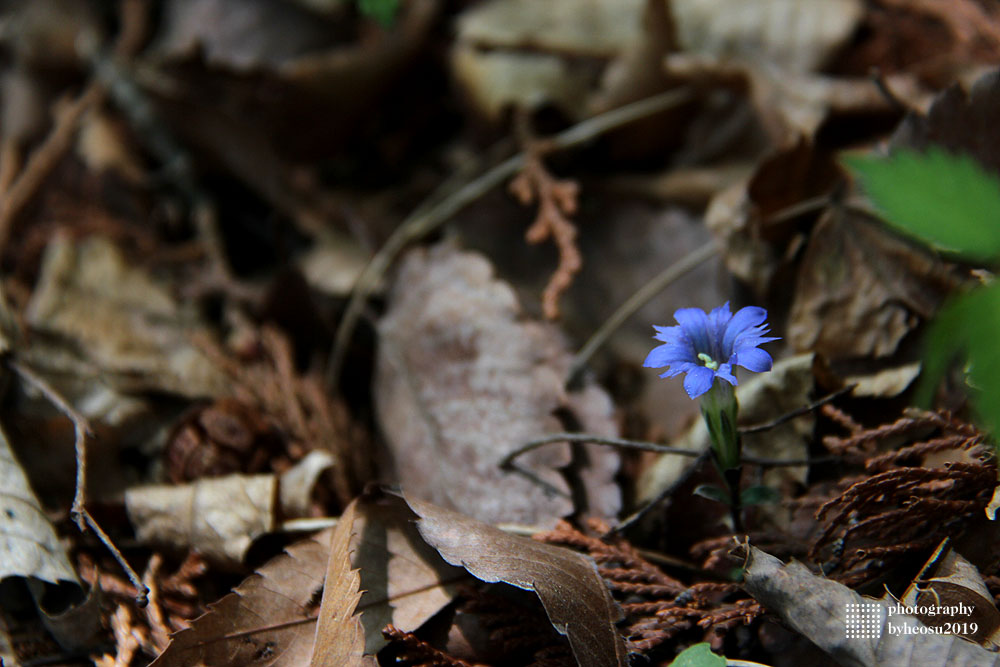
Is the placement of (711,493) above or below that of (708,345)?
below

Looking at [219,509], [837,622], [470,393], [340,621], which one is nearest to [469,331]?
[470,393]

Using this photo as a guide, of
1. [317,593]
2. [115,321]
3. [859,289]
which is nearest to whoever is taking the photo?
[317,593]

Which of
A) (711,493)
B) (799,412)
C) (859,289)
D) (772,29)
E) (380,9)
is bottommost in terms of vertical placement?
(711,493)

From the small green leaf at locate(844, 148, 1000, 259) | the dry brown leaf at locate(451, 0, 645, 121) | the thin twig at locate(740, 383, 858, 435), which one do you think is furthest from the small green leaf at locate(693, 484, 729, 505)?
the dry brown leaf at locate(451, 0, 645, 121)

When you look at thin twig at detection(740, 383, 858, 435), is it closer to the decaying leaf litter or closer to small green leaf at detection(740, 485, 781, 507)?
the decaying leaf litter

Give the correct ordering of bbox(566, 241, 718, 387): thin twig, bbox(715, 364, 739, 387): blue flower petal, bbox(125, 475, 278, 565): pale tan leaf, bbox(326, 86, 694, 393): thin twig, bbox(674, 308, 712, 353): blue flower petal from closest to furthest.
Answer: bbox(715, 364, 739, 387): blue flower petal → bbox(674, 308, 712, 353): blue flower petal → bbox(125, 475, 278, 565): pale tan leaf → bbox(566, 241, 718, 387): thin twig → bbox(326, 86, 694, 393): thin twig

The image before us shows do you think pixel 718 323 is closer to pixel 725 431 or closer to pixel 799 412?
pixel 725 431

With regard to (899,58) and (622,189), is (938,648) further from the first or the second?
(899,58)

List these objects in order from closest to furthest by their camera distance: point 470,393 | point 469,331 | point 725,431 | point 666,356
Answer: point 666,356 < point 725,431 < point 470,393 < point 469,331
